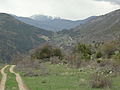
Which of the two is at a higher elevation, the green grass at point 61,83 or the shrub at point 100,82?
the shrub at point 100,82

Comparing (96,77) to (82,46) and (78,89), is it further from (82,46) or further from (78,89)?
(82,46)

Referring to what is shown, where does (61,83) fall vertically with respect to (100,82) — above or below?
below

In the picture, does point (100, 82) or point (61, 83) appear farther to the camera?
point (61, 83)

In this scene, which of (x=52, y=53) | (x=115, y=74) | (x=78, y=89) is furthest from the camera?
(x=52, y=53)

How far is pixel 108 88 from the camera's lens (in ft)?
93.5

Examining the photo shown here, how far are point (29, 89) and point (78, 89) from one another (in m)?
4.45

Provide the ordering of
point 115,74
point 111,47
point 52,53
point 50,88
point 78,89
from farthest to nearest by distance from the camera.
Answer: point 52,53 < point 111,47 < point 115,74 < point 50,88 < point 78,89

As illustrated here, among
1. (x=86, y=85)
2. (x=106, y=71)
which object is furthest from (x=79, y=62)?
(x=86, y=85)

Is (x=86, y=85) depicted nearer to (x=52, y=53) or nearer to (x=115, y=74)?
(x=115, y=74)

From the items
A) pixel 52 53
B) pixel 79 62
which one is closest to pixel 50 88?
pixel 79 62

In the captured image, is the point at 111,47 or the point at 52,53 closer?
the point at 111,47

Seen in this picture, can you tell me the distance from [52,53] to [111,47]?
936 inches

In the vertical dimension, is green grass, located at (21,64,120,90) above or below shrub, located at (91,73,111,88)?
below

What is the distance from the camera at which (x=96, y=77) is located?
3083cm
